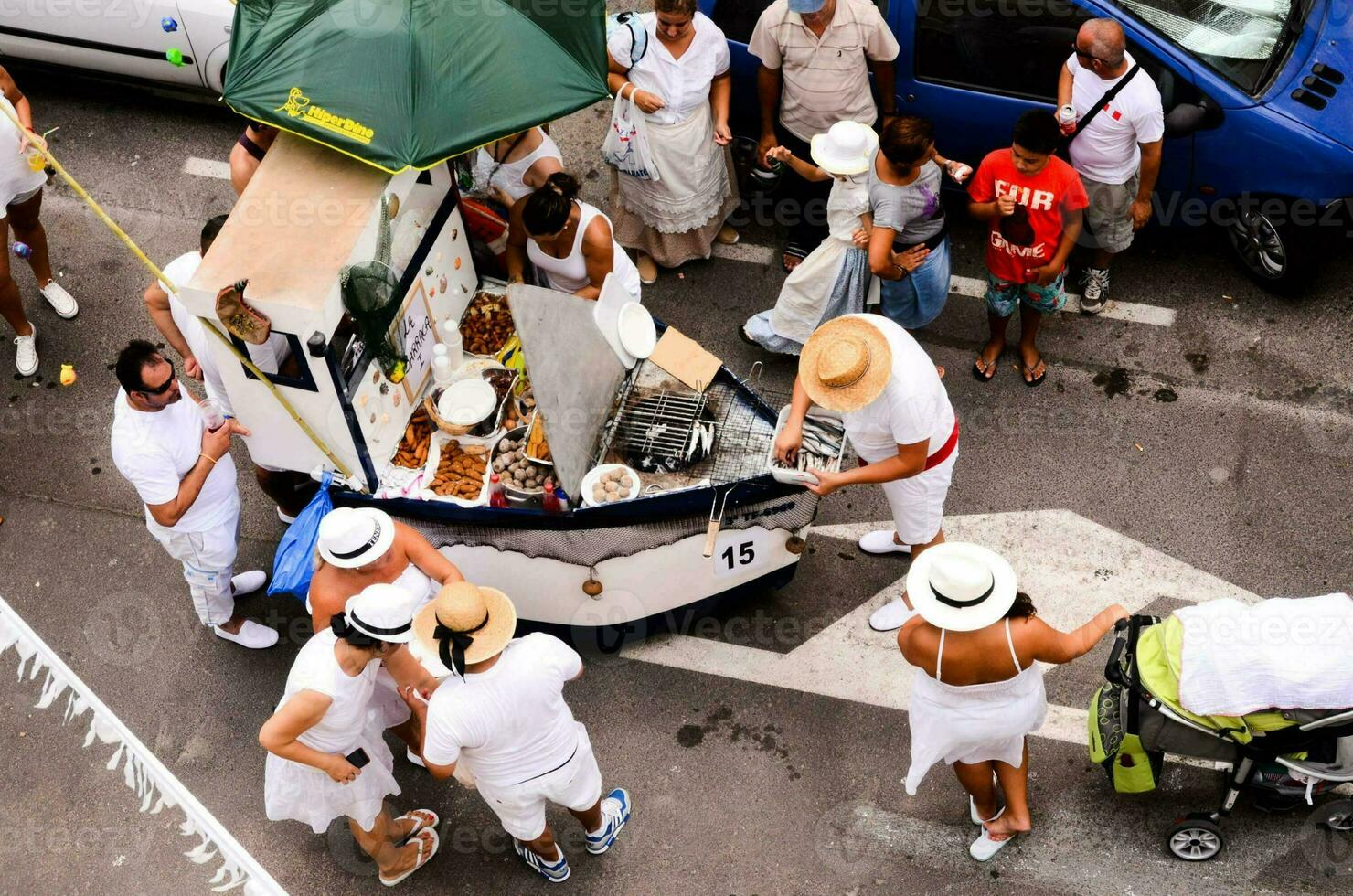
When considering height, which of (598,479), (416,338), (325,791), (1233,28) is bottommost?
(325,791)

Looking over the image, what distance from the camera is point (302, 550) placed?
5496mm

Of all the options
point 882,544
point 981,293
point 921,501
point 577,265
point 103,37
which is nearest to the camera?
point 921,501

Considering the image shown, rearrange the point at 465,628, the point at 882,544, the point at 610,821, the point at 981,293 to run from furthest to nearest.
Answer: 1. the point at 981,293
2. the point at 882,544
3. the point at 610,821
4. the point at 465,628

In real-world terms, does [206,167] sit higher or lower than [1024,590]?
higher

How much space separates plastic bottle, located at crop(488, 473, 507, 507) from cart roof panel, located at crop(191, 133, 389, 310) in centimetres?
115

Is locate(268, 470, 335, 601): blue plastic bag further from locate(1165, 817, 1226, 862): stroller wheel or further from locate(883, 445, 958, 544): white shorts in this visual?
locate(1165, 817, 1226, 862): stroller wheel

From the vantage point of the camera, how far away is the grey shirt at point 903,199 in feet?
19.9

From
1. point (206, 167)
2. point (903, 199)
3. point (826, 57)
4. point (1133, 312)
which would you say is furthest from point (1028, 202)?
point (206, 167)

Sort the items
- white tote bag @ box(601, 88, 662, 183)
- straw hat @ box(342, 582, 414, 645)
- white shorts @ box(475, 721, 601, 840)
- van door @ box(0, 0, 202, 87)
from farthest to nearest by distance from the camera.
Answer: van door @ box(0, 0, 202, 87) → white tote bag @ box(601, 88, 662, 183) → white shorts @ box(475, 721, 601, 840) → straw hat @ box(342, 582, 414, 645)

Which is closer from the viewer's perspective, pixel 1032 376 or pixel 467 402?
pixel 467 402

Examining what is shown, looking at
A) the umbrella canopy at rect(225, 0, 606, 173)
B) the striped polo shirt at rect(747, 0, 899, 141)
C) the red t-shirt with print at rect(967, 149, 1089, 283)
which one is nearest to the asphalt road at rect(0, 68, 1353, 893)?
the red t-shirt with print at rect(967, 149, 1089, 283)

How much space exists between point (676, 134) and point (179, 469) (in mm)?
3228

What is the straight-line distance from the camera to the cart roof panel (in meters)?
4.94

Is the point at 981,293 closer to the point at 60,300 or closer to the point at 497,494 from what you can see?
the point at 497,494
